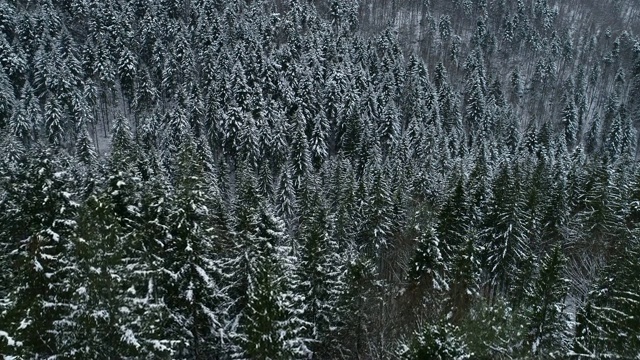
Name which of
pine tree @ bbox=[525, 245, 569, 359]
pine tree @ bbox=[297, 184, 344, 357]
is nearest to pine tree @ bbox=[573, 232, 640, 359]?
pine tree @ bbox=[525, 245, 569, 359]

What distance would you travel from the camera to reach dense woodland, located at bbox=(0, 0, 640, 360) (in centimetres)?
1802

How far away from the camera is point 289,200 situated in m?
50.4

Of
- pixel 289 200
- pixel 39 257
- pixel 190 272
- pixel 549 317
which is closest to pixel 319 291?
pixel 190 272

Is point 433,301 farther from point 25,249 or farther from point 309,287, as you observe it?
point 25,249

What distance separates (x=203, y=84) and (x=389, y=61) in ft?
117

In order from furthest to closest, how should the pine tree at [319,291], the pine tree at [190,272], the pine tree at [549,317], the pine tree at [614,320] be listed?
the pine tree at [549,317] → the pine tree at [319,291] → the pine tree at [614,320] → the pine tree at [190,272]

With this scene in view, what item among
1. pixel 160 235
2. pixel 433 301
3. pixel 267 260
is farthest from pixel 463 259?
pixel 160 235

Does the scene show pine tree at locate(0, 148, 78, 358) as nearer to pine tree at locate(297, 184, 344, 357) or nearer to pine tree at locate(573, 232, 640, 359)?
pine tree at locate(297, 184, 344, 357)

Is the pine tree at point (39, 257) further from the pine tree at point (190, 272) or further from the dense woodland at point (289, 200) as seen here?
the pine tree at point (190, 272)

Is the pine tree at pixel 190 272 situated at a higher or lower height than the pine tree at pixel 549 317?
higher

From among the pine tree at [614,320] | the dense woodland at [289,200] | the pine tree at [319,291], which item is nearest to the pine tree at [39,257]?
the dense woodland at [289,200]

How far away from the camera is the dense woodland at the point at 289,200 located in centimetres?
1802

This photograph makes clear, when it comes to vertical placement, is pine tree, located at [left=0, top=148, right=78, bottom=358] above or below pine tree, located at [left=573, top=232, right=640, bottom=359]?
above

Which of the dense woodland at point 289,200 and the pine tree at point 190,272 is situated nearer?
the dense woodland at point 289,200
